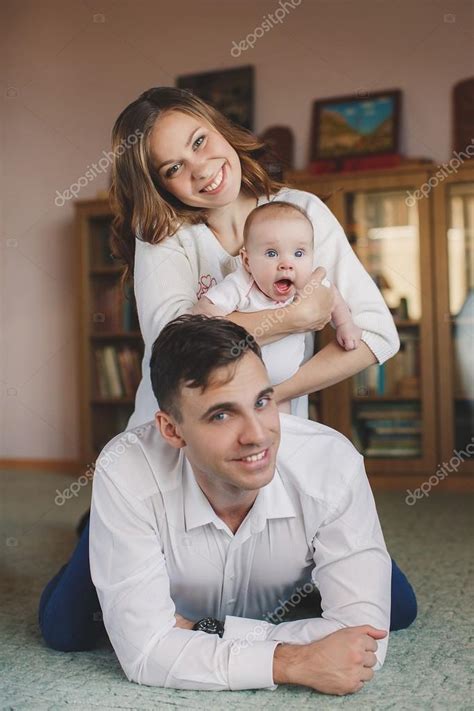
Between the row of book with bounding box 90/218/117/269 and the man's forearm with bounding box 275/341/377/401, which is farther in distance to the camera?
the row of book with bounding box 90/218/117/269

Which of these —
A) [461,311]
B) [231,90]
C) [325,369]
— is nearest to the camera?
[325,369]

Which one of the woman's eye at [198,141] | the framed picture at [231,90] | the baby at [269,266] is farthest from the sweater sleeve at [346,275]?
the framed picture at [231,90]

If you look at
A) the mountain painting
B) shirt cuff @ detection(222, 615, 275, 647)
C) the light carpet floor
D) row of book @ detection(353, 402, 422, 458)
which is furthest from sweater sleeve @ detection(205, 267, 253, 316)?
the mountain painting

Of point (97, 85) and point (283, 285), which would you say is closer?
point (283, 285)

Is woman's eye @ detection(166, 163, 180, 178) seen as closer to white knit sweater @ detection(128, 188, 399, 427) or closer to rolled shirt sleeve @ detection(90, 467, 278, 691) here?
white knit sweater @ detection(128, 188, 399, 427)

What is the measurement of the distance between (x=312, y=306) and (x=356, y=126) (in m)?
2.81

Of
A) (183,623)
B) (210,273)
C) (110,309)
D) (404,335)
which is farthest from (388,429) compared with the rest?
(183,623)

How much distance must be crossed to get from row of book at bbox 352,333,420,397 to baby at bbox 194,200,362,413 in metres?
2.39

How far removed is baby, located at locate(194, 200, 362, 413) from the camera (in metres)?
1.61

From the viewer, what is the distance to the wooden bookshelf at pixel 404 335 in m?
3.93

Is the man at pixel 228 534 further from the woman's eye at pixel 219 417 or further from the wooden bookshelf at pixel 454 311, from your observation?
the wooden bookshelf at pixel 454 311

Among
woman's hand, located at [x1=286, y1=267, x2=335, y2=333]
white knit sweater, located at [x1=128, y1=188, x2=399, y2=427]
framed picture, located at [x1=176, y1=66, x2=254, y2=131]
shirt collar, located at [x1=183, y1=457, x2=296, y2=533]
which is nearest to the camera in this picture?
shirt collar, located at [x1=183, y1=457, x2=296, y2=533]

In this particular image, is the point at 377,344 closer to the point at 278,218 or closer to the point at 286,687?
the point at 278,218

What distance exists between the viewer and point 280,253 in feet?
5.30
